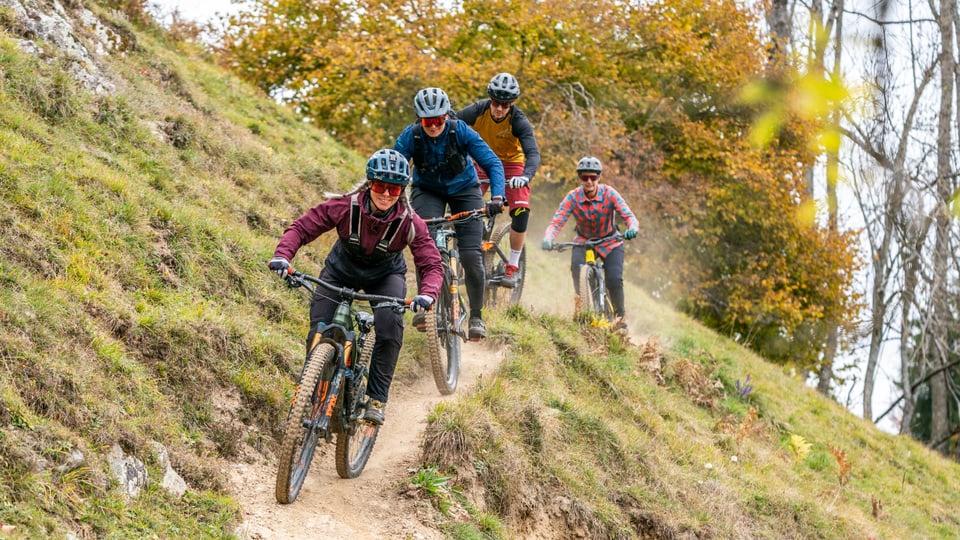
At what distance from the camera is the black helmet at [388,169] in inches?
259

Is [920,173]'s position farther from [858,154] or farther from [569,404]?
[569,404]

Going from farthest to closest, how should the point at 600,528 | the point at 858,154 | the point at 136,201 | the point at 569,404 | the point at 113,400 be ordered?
the point at 858,154 → the point at 569,404 → the point at 136,201 → the point at 600,528 → the point at 113,400

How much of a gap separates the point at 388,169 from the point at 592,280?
6.36 meters

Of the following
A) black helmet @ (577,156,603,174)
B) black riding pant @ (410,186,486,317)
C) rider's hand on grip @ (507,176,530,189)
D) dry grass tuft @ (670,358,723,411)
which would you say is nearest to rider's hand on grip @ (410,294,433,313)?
black riding pant @ (410,186,486,317)

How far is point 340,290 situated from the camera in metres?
6.46

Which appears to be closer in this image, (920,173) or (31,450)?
(31,450)

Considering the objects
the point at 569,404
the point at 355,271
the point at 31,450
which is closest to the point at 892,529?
the point at 569,404

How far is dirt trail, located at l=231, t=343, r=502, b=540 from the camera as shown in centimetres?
627

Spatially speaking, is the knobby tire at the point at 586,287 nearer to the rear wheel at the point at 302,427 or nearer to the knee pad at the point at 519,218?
the knee pad at the point at 519,218

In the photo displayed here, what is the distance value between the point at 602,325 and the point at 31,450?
8.28 meters

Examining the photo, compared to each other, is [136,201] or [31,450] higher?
[136,201]

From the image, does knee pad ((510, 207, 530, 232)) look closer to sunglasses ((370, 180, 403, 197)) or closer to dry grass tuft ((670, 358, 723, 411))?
dry grass tuft ((670, 358, 723, 411))

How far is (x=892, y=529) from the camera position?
12.5 m

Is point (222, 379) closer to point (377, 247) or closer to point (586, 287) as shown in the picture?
point (377, 247)
